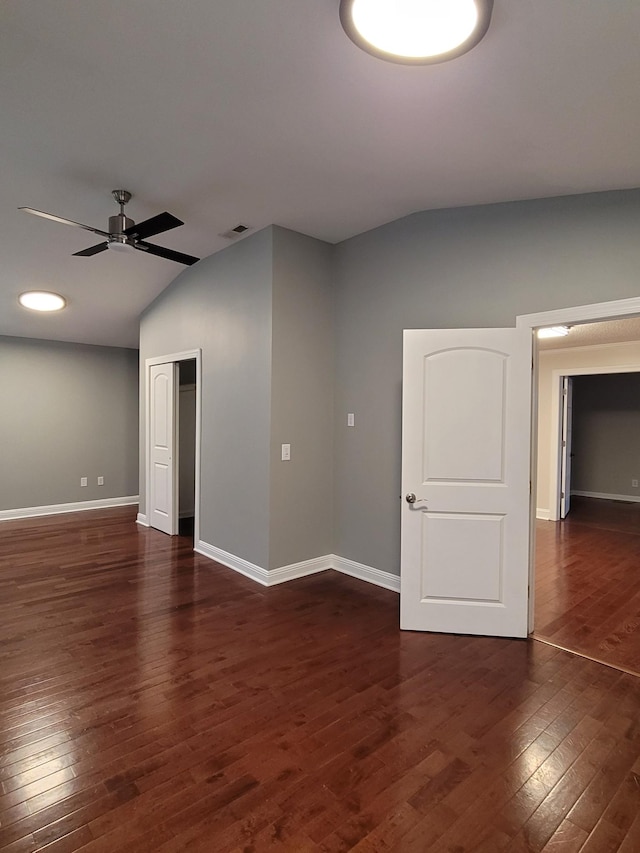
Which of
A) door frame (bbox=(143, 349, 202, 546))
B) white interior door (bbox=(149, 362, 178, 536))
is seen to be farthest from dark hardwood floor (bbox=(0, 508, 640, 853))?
white interior door (bbox=(149, 362, 178, 536))

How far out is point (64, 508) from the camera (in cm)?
686

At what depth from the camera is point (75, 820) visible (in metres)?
1.65

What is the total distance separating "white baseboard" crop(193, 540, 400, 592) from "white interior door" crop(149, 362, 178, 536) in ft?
4.28

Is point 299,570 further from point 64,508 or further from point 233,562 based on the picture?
point 64,508

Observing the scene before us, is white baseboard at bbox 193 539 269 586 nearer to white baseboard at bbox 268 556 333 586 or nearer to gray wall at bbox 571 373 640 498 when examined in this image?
white baseboard at bbox 268 556 333 586

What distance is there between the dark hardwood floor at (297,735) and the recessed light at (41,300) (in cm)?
330

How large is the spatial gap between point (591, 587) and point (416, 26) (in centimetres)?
414

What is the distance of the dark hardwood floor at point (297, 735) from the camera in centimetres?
163

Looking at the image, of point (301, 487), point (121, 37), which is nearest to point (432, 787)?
point (301, 487)

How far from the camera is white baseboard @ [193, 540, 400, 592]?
155 inches

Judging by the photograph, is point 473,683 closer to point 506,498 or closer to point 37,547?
point 506,498

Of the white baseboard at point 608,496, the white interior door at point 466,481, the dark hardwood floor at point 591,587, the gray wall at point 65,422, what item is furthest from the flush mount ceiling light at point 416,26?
the white baseboard at point 608,496

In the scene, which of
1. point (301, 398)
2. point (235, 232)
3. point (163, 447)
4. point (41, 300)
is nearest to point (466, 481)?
point (301, 398)

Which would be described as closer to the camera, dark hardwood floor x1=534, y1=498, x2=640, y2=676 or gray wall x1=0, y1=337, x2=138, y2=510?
dark hardwood floor x1=534, y1=498, x2=640, y2=676
